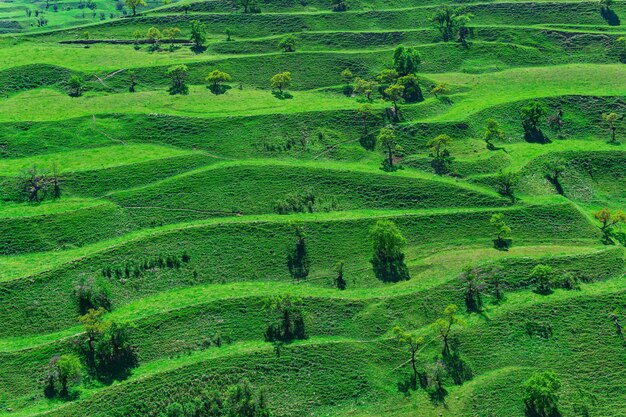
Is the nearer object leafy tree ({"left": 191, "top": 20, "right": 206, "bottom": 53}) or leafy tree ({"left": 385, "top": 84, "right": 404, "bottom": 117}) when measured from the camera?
leafy tree ({"left": 385, "top": 84, "right": 404, "bottom": 117})

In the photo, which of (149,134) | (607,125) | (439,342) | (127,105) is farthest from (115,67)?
(607,125)

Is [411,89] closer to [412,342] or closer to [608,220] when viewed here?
[608,220]

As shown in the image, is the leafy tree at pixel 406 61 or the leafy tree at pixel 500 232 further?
the leafy tree at pixel 406 61

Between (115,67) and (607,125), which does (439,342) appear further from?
(115,67)

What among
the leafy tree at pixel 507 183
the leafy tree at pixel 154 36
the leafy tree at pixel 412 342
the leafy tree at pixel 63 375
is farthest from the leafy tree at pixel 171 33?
the leafy tree at pixel 412 342

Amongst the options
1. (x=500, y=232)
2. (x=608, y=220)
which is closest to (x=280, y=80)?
(x=500, y=232)

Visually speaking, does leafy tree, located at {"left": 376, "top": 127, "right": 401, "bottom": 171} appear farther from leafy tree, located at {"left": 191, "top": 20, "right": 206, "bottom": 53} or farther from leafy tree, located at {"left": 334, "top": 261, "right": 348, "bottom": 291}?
leafy tree, located at {"left": 191, "top": 20, "right": 206, "bottom": 53}

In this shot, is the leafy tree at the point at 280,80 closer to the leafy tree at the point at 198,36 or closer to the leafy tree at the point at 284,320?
the leafy tree at the point at 198,36

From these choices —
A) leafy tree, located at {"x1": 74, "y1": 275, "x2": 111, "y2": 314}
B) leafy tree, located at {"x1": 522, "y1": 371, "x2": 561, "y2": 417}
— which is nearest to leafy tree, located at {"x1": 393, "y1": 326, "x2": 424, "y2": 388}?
leafy tree, located at {"x1": 522, "y1": 371, "x2": 561, "y2": 417}
